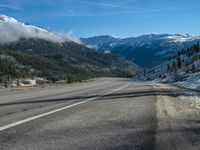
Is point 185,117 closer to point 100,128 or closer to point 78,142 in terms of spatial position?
point 100,128

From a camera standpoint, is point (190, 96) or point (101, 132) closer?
point (101, 132)

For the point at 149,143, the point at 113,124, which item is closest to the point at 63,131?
the point at 113,124

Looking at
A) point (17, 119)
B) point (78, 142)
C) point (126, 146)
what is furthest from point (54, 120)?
point (126, 146)

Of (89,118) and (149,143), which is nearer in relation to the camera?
(149,143)

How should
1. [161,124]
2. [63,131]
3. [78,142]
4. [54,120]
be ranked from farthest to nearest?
[54,120]
[161,124]
[63,131]
[78,142]

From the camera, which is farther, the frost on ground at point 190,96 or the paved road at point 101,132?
the frost on ground at point 190,96

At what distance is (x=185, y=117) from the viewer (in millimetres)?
11812

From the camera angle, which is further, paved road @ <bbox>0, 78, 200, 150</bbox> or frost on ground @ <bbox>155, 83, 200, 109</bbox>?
frost on ground @ <bbox>155, 83, 200, 109</bbox>

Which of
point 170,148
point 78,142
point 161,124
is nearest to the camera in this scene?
point 170,148

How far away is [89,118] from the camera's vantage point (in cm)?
1159

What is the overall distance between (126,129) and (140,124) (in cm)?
102

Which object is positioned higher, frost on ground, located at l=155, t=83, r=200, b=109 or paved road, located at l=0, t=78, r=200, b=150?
frost on ground, located at l=155, t=83, r=200, b=109

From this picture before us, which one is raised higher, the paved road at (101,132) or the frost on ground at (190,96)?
the frost on ground at (190,96)

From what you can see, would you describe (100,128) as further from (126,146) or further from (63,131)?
(126,146)
